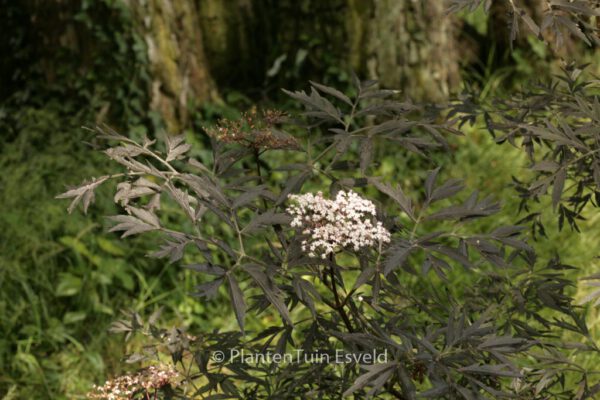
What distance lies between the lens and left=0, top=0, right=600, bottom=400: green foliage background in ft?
10.1

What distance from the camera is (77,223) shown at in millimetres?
3424

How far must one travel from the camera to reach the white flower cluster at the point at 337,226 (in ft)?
3.83

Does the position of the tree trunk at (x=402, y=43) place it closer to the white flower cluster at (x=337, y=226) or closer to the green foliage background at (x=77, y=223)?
the green foliage background at (x=77, y=223)

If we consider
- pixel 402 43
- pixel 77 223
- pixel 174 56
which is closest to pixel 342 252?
pixel 77 223

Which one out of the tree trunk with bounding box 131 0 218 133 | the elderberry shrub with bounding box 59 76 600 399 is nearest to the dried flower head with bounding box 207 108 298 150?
the elderberry shrub with bounding box 59 76 600 399

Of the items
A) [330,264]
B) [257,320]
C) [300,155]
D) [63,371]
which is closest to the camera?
[330,264]

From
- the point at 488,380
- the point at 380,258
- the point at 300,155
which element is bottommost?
the point at 300,155

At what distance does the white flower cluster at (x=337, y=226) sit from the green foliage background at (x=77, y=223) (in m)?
1.55

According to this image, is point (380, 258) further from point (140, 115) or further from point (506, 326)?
point (140, 115)

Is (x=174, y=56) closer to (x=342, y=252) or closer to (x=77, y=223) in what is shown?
(x=77, y=223)

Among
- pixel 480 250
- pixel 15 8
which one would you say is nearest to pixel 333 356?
pixel 480 250

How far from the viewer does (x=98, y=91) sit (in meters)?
3.78

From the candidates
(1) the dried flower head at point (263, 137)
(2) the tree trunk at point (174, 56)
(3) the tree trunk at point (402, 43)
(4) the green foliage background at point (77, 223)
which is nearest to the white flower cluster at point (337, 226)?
(1) the dried flower head at point (263, 137)

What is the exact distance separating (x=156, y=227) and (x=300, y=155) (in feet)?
10.0
